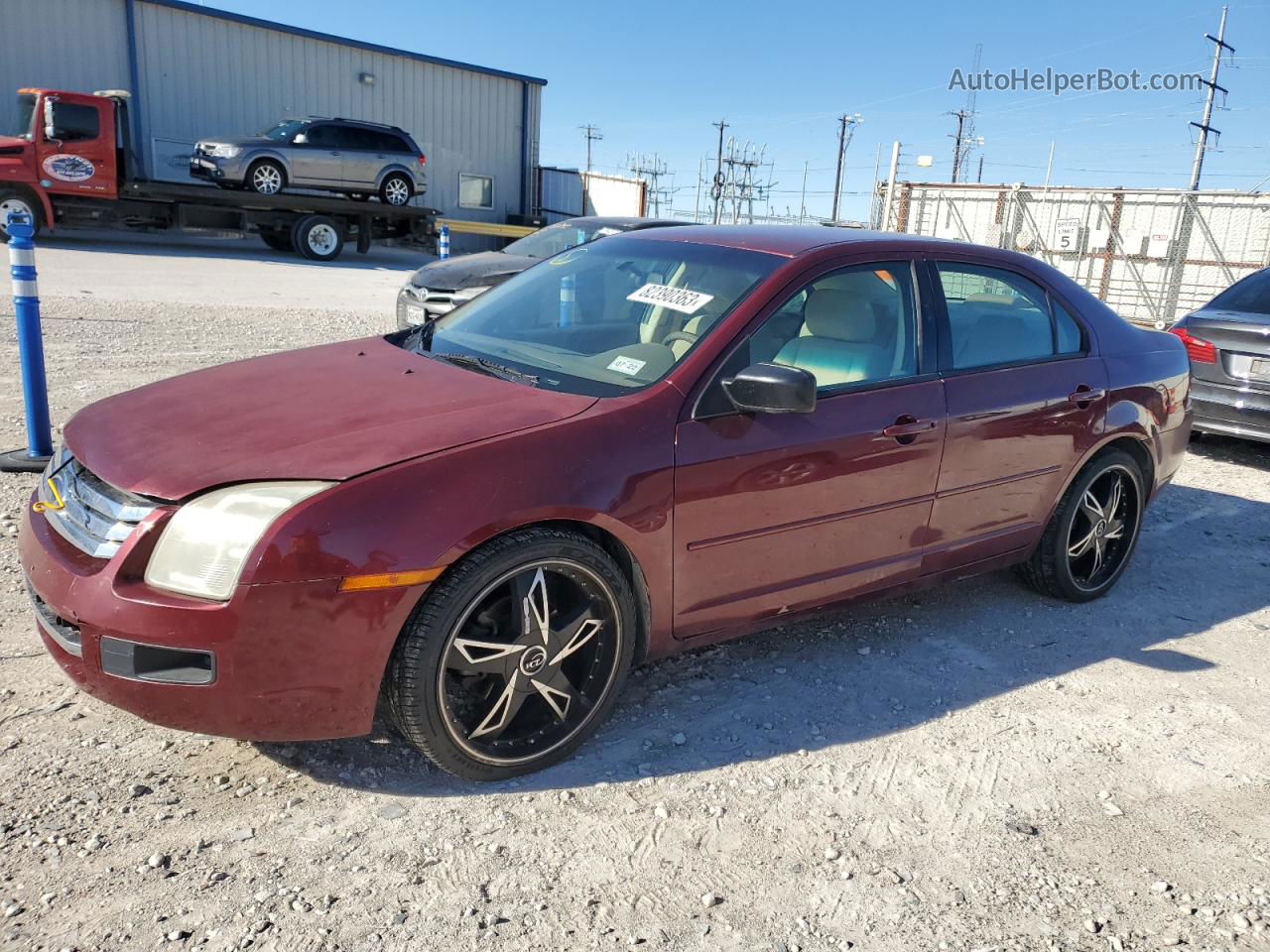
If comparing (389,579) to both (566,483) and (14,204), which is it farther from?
(14,204)

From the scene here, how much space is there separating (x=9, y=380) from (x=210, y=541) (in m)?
6.10

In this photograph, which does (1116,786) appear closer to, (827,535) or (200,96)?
(827,535)

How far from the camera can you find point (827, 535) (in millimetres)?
3520

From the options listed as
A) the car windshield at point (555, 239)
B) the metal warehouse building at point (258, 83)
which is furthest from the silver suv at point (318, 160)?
→ the car windshield at point (555, 239)

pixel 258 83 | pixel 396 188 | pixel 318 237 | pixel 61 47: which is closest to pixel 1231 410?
pixel 318 237

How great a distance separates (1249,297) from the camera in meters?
7.69

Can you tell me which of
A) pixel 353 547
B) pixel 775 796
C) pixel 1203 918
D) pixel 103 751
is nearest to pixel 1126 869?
pixel 1203 918

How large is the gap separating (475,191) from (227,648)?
28.4 metres

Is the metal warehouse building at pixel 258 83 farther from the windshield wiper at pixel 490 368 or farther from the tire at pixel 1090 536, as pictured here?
the tire at pixel 1090 536

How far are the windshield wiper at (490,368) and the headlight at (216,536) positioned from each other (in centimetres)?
91

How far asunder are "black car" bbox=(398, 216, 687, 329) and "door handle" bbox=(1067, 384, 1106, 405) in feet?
18.2

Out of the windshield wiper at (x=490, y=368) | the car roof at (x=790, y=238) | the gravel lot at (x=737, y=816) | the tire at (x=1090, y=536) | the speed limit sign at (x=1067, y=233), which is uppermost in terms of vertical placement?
the speed limit sign at (x=1067, y=233)

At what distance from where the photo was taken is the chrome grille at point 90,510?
260cm

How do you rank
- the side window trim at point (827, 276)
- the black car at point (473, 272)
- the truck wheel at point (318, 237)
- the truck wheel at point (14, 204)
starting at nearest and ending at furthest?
the side window trim at point (827, 276) → the black car at point (473, 272) → the truck wheel at point (14, 204) → the truck wheel at point (318, 237)
